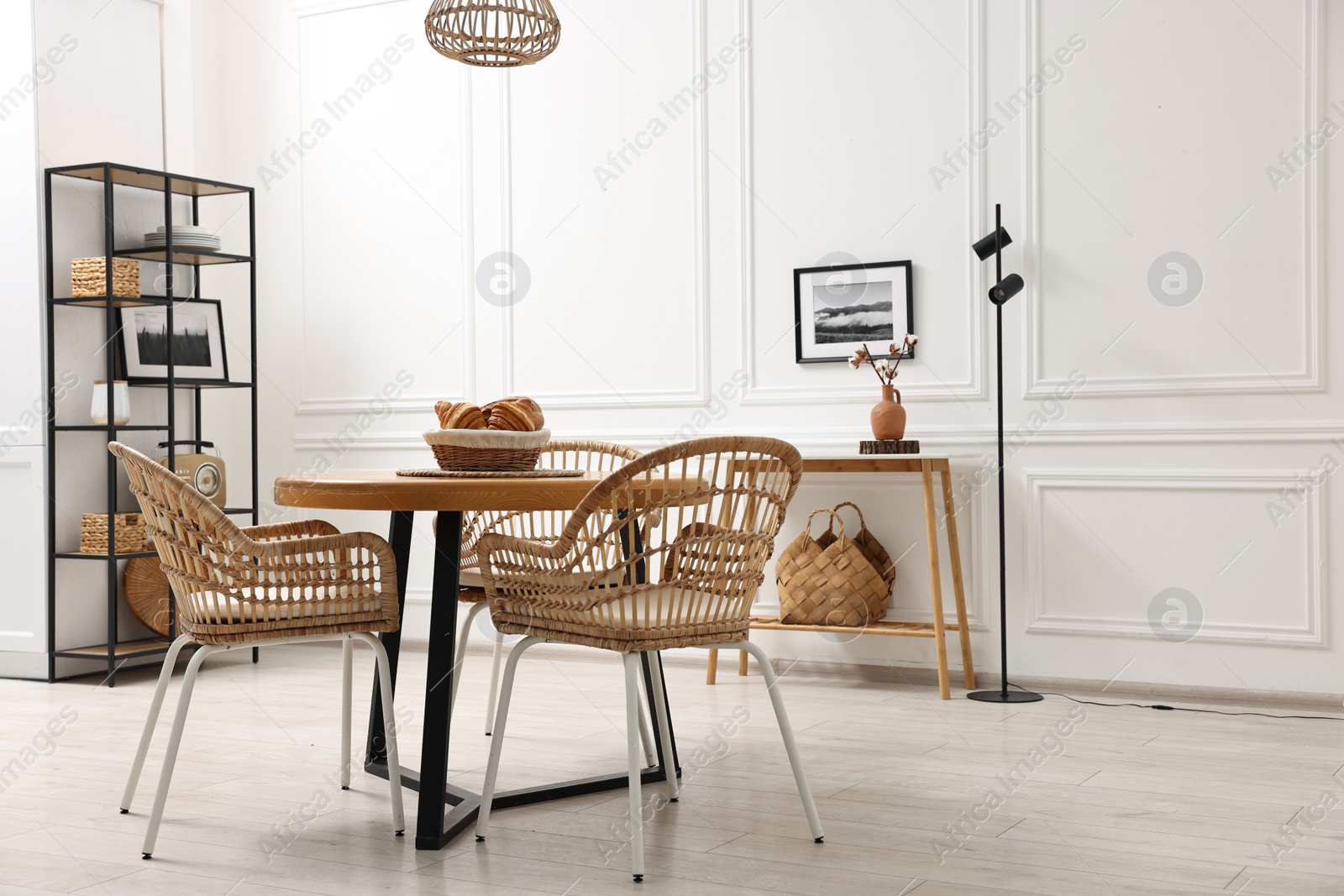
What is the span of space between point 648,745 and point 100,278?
8.80 ft

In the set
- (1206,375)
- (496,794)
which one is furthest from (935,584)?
(496,794)

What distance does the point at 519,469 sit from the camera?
8.61ft

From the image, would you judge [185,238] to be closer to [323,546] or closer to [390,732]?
[323,546]

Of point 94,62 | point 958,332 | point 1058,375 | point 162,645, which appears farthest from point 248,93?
point 1058,375

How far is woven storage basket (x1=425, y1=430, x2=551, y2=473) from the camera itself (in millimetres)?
2564

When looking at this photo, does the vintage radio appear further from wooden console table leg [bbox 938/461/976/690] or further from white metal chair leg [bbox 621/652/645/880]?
white metal chair leg [bbox 621/652/645/880]

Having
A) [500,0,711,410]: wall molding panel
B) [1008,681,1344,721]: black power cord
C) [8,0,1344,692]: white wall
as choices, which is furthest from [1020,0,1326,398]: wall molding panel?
[500,0,711,410]: wall molding panel

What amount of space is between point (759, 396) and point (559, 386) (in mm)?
814

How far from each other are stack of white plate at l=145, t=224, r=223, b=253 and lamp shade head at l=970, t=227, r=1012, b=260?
9.11ft

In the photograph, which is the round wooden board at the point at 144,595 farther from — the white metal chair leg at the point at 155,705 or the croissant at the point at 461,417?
the croissant at the point at 461,417

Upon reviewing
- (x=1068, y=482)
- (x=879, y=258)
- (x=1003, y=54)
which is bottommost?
(x=1068, y=482)

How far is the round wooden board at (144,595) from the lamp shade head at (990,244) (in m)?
3.08

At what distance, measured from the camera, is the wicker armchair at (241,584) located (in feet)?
7.68

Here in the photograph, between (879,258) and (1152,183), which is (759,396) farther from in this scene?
(1152,183)
